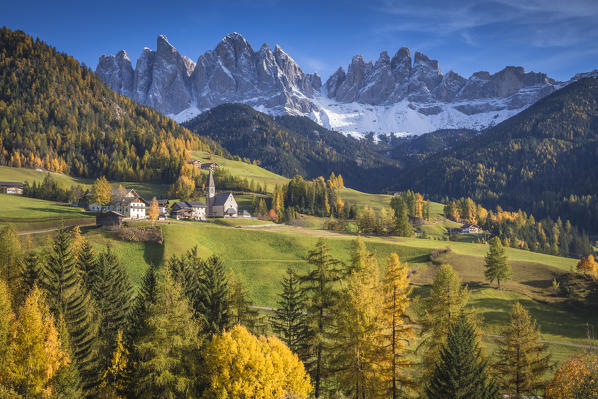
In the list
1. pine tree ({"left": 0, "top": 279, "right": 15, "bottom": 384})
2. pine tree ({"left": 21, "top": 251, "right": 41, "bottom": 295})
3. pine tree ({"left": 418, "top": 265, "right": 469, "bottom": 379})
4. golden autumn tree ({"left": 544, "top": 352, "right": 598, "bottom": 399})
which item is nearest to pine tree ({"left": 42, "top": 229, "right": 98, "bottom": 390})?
pine tree ({"left": 21, "top": 251, "right": 41, "bottom": 295})

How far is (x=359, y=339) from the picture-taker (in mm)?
27172

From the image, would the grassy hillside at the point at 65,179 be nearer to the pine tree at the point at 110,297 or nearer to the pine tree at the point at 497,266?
the pine tree at the point at 110,297

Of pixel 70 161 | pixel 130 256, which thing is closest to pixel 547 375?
pixel 130 256

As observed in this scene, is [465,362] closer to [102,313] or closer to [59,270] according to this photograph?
[102,313]

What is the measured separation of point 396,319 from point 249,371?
1270cm

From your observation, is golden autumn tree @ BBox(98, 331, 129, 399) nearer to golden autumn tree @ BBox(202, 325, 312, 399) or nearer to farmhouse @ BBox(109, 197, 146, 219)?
golden autumn tree @ BBox(202, 325, 312, 399)

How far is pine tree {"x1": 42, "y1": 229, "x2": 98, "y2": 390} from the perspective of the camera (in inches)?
1191

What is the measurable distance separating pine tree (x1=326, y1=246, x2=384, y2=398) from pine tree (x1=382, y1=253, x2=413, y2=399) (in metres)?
1.40

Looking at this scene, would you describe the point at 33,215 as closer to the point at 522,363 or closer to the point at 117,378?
the point at 117,378

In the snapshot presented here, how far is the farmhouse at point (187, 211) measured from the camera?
115 m

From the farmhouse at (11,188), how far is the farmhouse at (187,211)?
52481 mm

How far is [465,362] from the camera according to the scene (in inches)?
910

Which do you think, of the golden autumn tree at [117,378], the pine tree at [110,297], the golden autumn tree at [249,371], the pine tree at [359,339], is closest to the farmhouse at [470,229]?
the pine tree at [359,339]

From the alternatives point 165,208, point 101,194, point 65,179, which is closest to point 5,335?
point 101,194
